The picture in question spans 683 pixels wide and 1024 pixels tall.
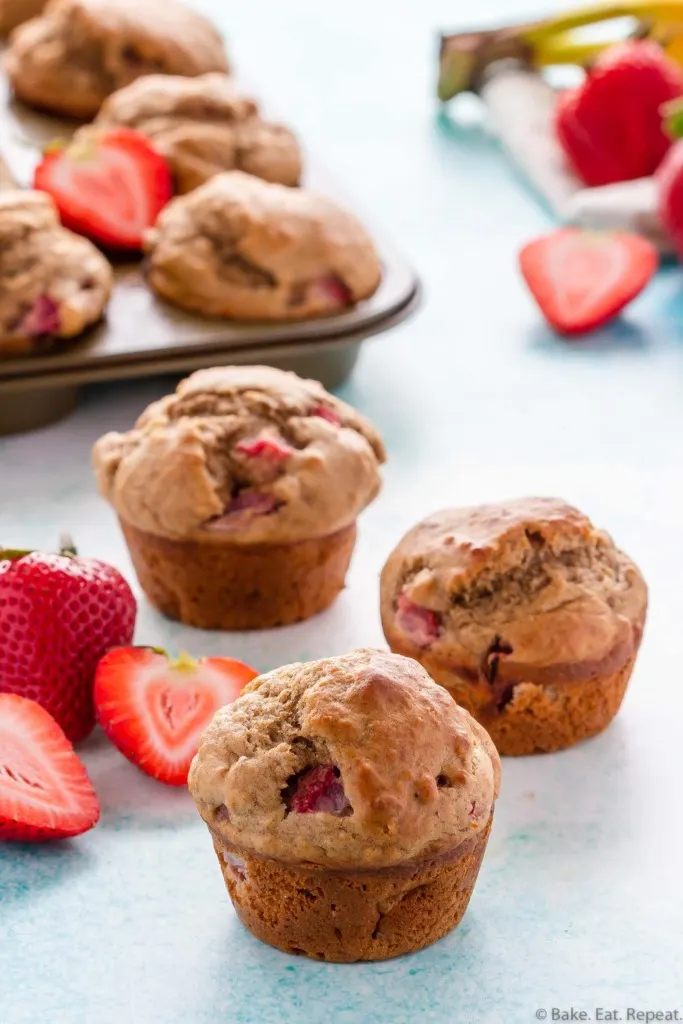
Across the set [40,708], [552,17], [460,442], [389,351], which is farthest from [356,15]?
[40,708]

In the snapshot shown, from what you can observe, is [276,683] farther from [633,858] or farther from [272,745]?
[633,858]

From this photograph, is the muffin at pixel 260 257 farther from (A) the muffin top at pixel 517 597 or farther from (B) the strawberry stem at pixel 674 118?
(B) the strawberry stem at pixel 674 118

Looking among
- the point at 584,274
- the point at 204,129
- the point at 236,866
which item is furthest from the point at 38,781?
the point at 584,274

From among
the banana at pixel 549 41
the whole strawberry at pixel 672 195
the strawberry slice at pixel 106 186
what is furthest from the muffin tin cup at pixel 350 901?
the banana at pixel 549 41

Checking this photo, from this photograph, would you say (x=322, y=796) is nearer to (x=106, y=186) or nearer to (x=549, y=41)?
(x=106, y=186)

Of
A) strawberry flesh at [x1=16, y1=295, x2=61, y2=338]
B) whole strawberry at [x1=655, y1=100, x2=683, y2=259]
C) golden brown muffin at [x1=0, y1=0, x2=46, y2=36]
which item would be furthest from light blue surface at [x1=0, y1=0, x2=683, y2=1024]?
golden brown muffin at [x1=0, y1=0, x2=46, y2=36]
